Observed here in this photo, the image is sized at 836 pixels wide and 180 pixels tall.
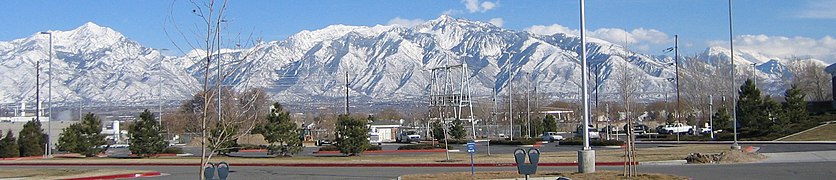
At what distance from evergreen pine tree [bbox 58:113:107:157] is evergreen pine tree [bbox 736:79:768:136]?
1656 inches

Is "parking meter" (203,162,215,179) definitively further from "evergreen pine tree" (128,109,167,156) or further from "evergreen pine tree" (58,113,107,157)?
"evergreen pine tree" (58,113,107,157)

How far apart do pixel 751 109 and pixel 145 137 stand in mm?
39838

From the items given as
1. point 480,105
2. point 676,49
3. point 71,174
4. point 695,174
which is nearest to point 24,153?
point 71,174

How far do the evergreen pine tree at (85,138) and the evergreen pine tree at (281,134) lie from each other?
1307 cm

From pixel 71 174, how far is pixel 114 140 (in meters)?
71.9

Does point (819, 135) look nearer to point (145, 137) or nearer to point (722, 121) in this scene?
point (722, 121)

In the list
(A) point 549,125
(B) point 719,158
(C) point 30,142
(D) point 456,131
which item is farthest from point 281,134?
(A) point 549,125

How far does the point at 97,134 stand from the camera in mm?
55938

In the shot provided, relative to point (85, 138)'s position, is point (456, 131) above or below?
above

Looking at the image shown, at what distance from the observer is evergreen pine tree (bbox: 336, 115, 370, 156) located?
46.9 metres

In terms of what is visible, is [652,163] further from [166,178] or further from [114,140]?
[114,140]

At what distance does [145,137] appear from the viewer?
51.3m

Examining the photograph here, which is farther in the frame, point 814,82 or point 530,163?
point 814,82

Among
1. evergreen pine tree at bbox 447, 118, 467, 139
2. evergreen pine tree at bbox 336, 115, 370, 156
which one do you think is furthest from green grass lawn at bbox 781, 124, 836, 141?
evergreen pine tree at bbox 336, 115, 370, 156
